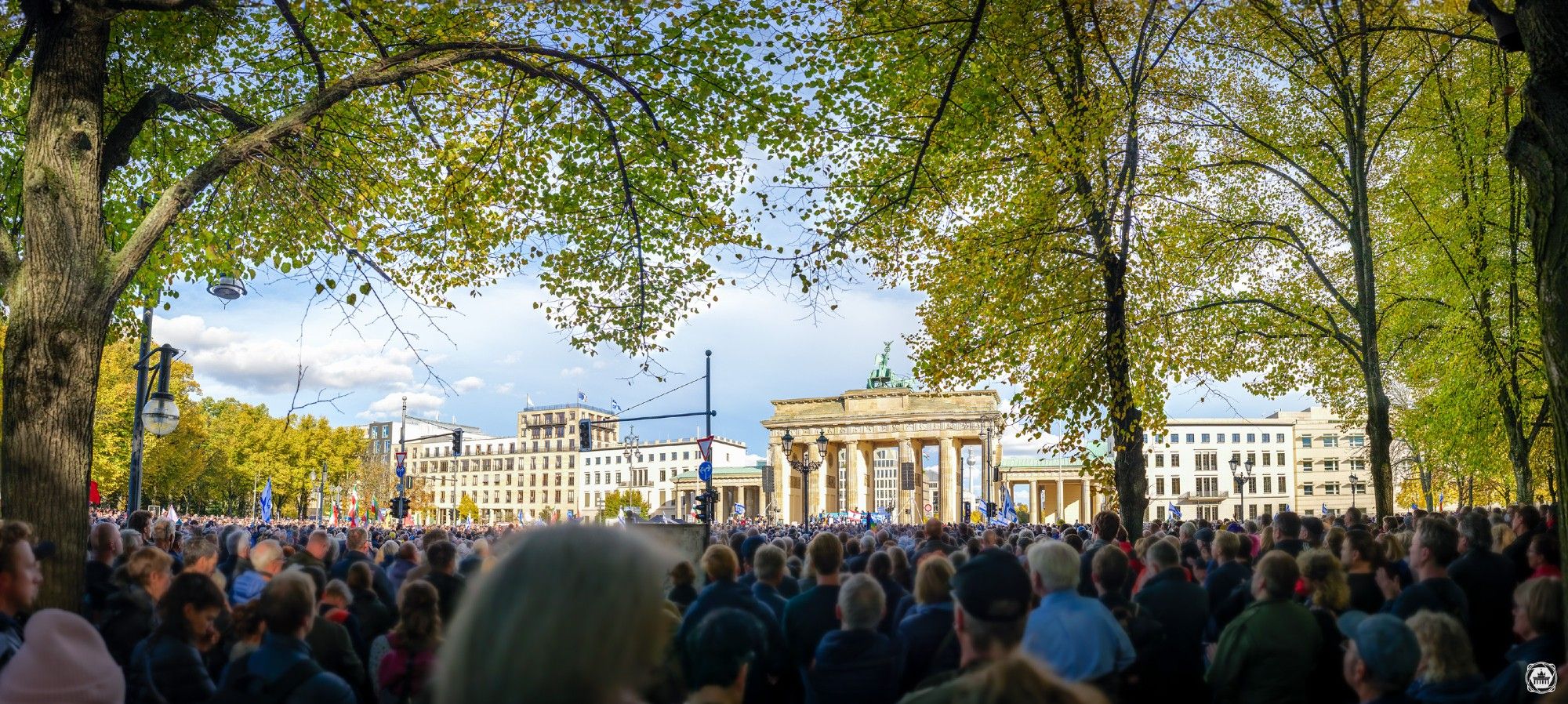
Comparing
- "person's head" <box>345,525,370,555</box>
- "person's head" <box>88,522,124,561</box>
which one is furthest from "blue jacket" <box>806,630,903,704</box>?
"person's head" <box>88,522,124,561</box>

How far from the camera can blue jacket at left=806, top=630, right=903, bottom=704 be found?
5.29m

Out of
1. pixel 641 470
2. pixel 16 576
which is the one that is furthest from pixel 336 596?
pixel 641 470

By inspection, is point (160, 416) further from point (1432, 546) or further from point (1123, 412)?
point (1432, 546)

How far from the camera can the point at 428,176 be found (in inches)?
452

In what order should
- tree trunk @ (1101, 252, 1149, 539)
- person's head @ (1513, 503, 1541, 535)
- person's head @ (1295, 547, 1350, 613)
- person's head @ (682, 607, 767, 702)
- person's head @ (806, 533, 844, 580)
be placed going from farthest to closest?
tree trunk @ (1101, 252, 1149, 539) → person's head @ (1513, 503, 1541, 535) → person's head @ (806, 533, 844, 580) → person's head @ (1295, 547, 1350, 613) → person's head @ (682, 607, 767, 702)

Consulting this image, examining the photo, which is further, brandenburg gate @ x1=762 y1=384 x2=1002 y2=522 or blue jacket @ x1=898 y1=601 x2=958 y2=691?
brandenburg gate @ x1=762 y1=384 x2=1002 y2=522

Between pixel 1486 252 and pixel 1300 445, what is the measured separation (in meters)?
105

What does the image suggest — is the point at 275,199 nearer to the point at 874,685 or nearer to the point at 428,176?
the point at 428,176

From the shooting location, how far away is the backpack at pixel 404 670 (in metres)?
4.97

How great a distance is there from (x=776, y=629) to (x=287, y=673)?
2839 millimetres

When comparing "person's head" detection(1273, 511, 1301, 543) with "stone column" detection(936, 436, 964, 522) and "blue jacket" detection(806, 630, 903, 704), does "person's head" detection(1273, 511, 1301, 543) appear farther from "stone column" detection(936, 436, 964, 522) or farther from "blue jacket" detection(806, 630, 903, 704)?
"stone column" detection(936, 436, 964, 522)

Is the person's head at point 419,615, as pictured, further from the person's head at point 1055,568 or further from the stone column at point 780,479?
the stone column at point 780,479

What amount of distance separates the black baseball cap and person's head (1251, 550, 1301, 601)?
195 cm

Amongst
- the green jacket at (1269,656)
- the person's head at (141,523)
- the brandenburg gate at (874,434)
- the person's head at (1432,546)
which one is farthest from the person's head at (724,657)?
the brandenburg gate at (874,434)
